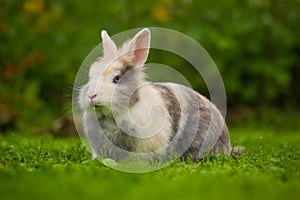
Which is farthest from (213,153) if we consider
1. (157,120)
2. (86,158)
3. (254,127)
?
(254,127)

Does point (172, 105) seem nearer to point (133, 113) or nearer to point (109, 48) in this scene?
point (133, 113)

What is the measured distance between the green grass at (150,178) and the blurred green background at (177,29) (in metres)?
5.06

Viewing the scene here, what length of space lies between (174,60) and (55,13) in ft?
8.20

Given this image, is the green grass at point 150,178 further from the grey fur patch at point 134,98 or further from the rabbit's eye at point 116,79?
the rabbit's eye at point 116,79

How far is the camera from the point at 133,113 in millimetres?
4441

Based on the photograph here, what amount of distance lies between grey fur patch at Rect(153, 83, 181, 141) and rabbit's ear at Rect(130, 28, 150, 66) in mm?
303

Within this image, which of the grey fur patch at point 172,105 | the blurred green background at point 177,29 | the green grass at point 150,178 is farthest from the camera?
the blurred green background at point 177,29

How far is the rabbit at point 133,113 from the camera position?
172 inches

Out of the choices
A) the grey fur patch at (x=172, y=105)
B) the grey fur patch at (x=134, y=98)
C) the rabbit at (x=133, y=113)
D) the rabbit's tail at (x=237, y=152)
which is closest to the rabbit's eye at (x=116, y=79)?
the rabbit at (x=133, y=113)

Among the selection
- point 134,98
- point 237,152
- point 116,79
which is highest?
point 116,79

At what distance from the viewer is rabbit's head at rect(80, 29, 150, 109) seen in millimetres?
4273

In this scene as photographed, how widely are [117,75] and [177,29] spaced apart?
5890mm

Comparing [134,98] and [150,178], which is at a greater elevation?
[134,98]

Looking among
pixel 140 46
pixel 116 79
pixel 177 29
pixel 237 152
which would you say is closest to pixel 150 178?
pixel 116 79
